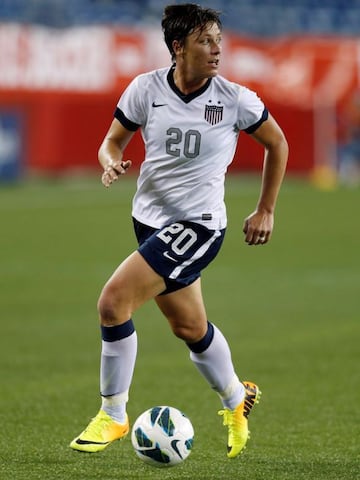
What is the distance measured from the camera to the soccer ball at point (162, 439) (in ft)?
18.9

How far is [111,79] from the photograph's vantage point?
94.3 ft

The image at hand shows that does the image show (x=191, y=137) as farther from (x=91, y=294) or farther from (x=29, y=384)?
(x=91, y=294)

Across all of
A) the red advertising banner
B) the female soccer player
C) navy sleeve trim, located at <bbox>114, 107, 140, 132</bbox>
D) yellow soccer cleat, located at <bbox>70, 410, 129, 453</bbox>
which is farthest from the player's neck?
the red advertising banner

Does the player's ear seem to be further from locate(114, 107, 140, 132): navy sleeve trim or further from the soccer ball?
the soccer ball

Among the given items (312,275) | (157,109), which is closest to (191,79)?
(157,109)

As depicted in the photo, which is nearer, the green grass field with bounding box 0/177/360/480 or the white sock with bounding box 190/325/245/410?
the green grass field with bounding box 0/177/360/480

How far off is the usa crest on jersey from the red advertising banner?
20.3 m

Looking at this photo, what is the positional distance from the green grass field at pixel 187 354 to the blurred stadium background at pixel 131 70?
20.7 ft

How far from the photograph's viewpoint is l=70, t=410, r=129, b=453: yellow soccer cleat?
6059 millimetres

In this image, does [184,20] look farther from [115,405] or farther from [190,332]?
[115,405]

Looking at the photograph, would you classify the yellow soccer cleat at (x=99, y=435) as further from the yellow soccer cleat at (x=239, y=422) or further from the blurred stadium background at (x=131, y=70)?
the blurred stadium background at (x=131, y=70)

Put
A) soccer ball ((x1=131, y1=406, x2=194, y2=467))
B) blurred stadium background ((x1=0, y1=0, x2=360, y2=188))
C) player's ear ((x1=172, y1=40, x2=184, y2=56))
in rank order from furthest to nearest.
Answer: blurred stadium background ((x1=0, y1=0, x2=360, y2=188)) < player's ear ((x1=172, y1=40, x2=184, y2=56)) < soccer ball ((x1=131, y1=406, x2=194, y2=467))

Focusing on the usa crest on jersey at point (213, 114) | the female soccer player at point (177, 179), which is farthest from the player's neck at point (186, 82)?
the usa crest on jersey at point (213, 114)

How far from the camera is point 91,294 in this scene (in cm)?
1345
